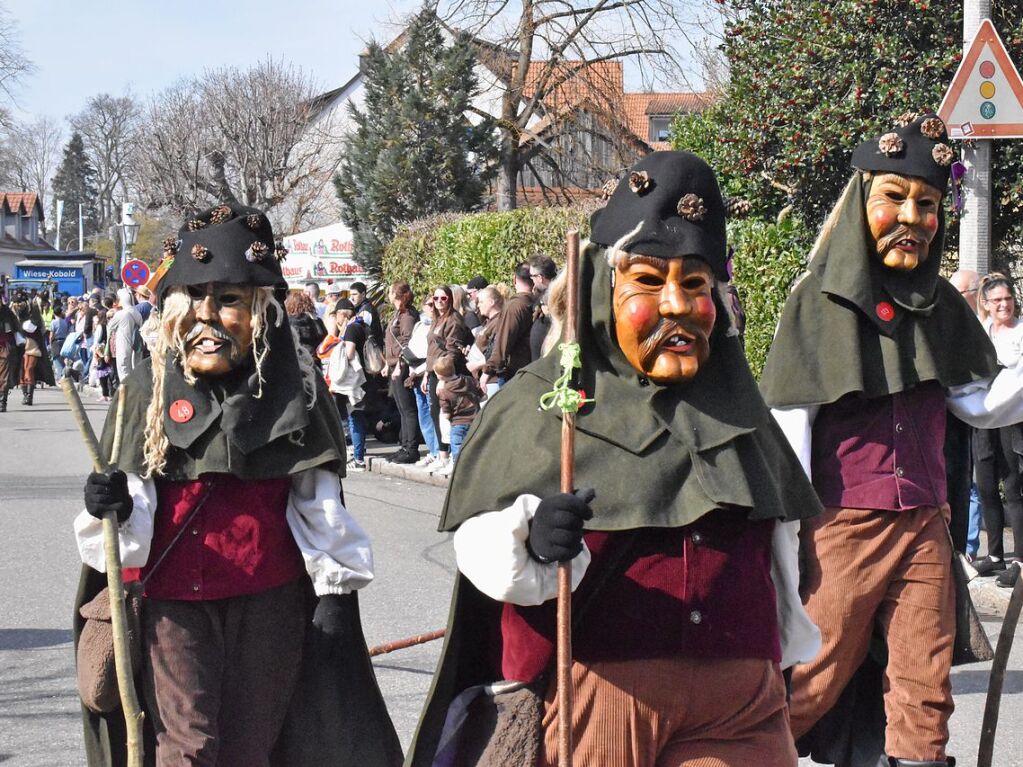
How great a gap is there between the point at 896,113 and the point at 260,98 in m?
41.9

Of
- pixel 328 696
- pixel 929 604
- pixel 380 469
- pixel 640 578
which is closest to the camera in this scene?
pixel 640 578

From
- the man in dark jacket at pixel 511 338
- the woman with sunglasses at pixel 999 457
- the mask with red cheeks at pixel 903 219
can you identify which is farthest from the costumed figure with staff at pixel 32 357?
the mask with red cheeks at pixel 903 219

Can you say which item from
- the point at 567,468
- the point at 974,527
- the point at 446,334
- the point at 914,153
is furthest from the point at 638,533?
the point at 446,334

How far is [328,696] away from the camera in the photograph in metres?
4.03

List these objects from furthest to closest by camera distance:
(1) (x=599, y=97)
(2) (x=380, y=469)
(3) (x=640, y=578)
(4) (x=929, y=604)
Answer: (1) (x=599, y=97), (2) (x=380, y=469), (4) (x=929, y=604), (3) (x=640, y=578)

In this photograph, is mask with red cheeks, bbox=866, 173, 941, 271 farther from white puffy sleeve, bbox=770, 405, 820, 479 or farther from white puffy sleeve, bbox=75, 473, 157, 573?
white puffy sleeve, bbox=75, 473, 157, 573

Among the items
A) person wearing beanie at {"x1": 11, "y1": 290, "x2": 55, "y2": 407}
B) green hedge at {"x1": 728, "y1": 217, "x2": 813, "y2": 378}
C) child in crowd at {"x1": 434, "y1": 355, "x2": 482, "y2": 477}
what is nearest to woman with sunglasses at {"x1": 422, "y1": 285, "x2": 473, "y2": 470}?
child in crowd at {"x1": 434, "y1": 355, "x2": 482, "y2": 477}

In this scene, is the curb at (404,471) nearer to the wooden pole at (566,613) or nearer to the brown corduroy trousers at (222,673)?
the brown corduroy trousers at (222,673)

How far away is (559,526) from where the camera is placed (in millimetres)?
2684

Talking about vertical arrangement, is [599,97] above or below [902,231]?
above

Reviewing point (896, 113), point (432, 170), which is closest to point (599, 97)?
point (432, 170)

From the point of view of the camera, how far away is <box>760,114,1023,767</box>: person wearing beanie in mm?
4309

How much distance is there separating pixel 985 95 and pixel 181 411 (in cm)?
520

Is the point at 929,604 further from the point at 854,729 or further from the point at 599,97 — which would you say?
the point at 599,97
